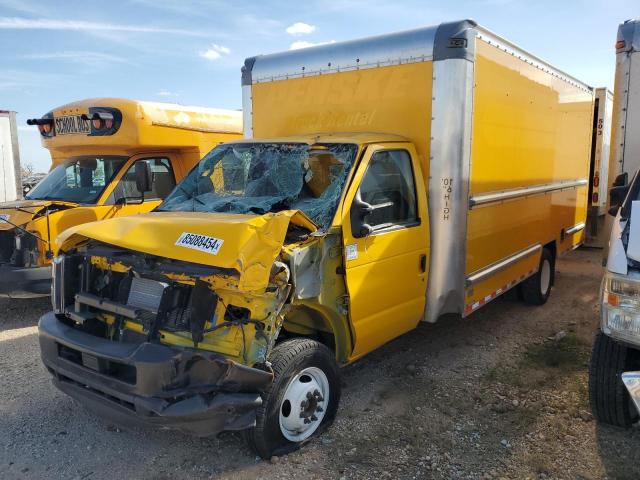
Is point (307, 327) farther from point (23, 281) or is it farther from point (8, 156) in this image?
point (8, 156)

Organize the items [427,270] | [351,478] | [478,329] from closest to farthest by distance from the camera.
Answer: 1. [351,478]
2. [427,270]
3. [478,329]

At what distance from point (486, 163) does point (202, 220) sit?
2946 millimetres

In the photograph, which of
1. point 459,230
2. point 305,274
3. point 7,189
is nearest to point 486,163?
point 459,230

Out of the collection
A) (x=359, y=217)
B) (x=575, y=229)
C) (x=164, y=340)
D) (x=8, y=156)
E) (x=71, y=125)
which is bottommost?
(x=164, y=340)

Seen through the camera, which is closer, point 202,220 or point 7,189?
point 202,220

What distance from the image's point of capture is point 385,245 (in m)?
4.23

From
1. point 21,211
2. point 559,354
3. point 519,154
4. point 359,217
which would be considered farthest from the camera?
point 21,211

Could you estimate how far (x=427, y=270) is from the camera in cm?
476

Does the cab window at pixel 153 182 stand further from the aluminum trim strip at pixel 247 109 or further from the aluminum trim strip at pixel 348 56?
the aluminum trim strip at pixel 348 56

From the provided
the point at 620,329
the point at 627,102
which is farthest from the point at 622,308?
the point at 627,102

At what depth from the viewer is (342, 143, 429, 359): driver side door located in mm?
3949

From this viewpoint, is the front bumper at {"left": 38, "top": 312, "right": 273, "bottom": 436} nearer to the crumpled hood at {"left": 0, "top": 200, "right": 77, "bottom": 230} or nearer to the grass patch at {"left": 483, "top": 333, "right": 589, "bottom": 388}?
the grass patch at {"left": 483, "top": 333, "right": 589, "bottom": 388}

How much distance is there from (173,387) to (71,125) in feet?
17.8

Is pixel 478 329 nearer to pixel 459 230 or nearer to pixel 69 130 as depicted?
pixel 459 230
